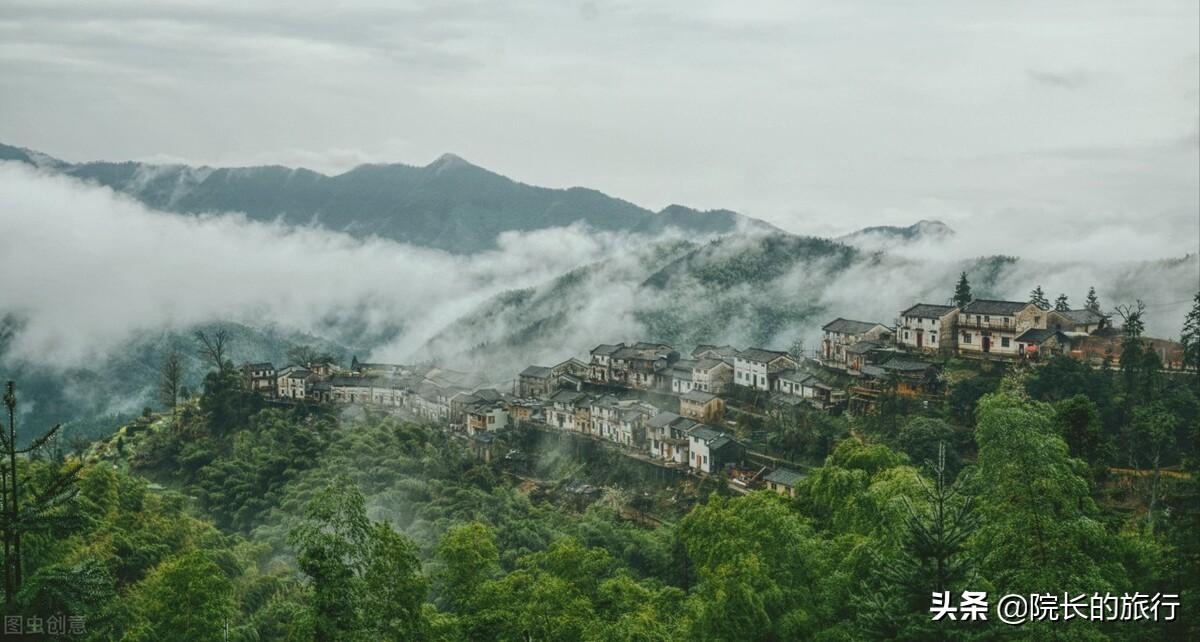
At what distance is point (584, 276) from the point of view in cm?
9412

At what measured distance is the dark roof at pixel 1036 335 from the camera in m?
37.4

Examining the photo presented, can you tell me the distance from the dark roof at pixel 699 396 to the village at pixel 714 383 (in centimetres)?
8

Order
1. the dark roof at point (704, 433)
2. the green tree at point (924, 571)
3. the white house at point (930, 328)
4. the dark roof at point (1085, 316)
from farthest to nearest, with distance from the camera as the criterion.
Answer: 1. the white house at point (930, 328)
2. the dark roof at point (704, 433)
3. the dark roof at point (1085, 316)
4. the green tree at point (924, 571)

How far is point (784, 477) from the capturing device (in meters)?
34.1

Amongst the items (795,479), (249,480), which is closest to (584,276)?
(249,480)

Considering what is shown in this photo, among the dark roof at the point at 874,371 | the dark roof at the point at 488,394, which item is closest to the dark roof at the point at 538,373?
the dark roof at the point at 488,394

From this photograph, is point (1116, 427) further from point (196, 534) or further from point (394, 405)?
point (394, 405)

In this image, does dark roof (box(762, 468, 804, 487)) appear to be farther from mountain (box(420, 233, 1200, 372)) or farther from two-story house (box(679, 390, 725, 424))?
mountain (box(420, 233, 1200, 372))

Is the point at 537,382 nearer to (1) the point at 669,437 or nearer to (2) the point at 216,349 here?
(1) the point at 669,437

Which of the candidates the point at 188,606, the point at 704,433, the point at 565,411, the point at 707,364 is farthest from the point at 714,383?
the point at 188,606

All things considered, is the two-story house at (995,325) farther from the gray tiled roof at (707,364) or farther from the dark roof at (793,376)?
the gray tiled roof at (707,364)

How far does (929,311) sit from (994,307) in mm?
3170

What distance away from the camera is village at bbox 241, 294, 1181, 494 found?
124ft

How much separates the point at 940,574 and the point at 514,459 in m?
39.4
